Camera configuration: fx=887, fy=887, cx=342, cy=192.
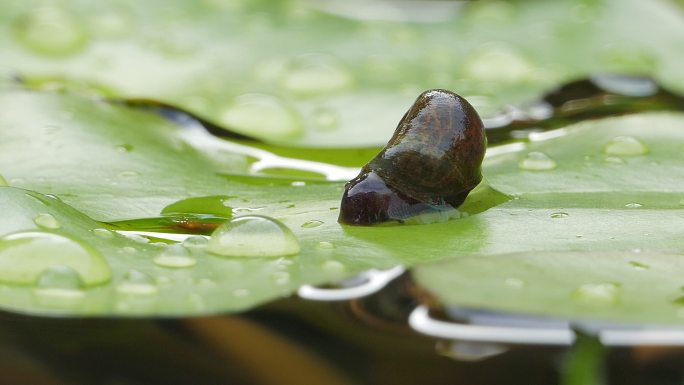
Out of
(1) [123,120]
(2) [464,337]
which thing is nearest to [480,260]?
(2) [464,337]

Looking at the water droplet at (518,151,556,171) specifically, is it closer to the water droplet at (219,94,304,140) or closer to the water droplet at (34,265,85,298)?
the water droplet at (219,94,304,140)

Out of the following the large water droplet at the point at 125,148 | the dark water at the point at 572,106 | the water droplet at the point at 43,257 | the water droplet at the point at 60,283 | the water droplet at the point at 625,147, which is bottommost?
the water droplet at the point at 60,283

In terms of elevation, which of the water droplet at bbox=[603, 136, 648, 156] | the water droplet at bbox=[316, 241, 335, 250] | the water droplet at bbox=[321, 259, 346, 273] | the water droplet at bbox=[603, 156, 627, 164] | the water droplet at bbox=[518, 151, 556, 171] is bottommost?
the water droplet at bbox=[321, 259, 346, 273]

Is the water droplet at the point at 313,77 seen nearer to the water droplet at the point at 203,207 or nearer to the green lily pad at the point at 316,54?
the green lily pad at the point at 316,54

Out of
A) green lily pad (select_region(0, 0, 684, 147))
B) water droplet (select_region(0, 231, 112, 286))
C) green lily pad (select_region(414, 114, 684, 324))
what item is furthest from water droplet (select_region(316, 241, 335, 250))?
green lily pad (select_region(0, 0, 684, 147))

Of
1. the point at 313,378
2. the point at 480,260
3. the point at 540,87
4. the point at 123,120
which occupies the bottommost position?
the point at 313,378

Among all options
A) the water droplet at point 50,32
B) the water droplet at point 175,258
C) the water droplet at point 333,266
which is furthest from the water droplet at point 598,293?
the water droplet at point 50,32

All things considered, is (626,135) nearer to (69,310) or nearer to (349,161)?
(349,161)
